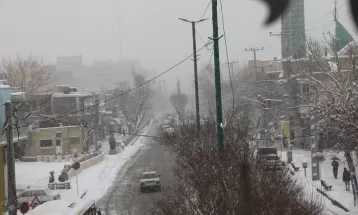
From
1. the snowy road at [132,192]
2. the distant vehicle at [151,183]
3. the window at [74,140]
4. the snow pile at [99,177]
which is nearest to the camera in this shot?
the snowy road at [132,192]

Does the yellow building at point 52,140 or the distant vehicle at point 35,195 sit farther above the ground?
the yellow building at point 52,140

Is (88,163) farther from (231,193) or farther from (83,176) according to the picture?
(231,193)

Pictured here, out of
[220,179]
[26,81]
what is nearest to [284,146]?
[220,179]

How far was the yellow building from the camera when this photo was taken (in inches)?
1422

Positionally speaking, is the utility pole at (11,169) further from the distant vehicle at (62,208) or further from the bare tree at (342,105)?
the bare tree at (342,105)

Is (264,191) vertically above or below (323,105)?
below

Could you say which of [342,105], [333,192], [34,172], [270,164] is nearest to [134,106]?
[34,172]

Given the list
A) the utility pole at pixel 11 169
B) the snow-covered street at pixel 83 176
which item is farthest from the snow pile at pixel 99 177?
the utility pole at pixel 11 169

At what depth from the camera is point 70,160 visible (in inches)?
1219

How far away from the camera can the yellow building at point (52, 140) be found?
36125 mm

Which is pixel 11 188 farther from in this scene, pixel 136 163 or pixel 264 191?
pixel 136 163

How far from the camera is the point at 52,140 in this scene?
120ft

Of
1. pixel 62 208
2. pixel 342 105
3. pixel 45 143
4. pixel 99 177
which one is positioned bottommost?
pixel 99 177

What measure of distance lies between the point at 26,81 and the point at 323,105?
32910 mm
